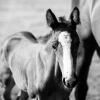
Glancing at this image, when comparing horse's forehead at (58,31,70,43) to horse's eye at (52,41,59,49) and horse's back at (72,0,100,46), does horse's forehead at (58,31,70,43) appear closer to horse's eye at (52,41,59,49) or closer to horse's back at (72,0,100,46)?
horse's eye at (52,41,59,49)

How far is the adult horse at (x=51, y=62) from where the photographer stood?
591 centimetres

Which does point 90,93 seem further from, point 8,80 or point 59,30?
point 59,30

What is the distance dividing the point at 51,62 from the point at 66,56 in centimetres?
52

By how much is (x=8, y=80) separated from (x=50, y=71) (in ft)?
5.32

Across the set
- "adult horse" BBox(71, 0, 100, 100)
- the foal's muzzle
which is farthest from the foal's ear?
"adult horse" BBox(71, 0, 100, 100)

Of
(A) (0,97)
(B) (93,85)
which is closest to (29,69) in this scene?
(A) (0,97)

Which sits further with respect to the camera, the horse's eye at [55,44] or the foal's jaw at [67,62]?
the horse's eye at [55,44]

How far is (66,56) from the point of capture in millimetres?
5887

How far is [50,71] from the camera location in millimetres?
6379

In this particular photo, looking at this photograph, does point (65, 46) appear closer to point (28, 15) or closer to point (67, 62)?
point (67, 62)

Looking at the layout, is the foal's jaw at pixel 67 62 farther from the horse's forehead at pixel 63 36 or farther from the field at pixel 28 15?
the field at pixel 28 15

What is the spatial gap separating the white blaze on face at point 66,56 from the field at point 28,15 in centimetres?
436

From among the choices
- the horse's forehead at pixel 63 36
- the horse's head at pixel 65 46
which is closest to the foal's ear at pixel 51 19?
the horse's head at pixel 65 46

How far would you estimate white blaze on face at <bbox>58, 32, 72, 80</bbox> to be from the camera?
5.85 meters
